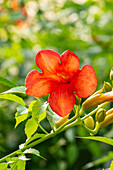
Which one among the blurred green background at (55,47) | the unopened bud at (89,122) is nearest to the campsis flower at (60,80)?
the unopened bud at (89,122)

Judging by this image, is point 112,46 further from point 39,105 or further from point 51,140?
point 39,105

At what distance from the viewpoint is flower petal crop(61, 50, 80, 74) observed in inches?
42.3

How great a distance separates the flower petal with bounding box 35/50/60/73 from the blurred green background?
43.9 inches

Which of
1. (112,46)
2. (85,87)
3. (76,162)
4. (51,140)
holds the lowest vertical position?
(76,162)

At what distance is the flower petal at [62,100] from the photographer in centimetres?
104

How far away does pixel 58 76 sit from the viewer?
1117 millimetres

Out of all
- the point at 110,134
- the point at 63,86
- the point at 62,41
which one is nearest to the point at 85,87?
the point at 63,86

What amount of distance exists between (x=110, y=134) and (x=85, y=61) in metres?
0.76

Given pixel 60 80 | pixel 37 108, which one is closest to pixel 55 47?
pixel 60 80

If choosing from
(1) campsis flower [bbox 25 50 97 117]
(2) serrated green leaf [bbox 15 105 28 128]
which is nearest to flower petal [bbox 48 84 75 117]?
(1) campsis flower [bbox 25 50 97 117]

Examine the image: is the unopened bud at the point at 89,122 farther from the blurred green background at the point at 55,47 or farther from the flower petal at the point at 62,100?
the blurred green background at the point at 55,47

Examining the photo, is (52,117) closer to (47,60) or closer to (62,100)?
(62,100)

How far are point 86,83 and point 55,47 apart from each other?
189cm

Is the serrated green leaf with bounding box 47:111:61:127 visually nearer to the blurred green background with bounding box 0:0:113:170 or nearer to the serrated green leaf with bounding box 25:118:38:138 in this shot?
the serrated green leaf with bounding box 25:118:38:138
